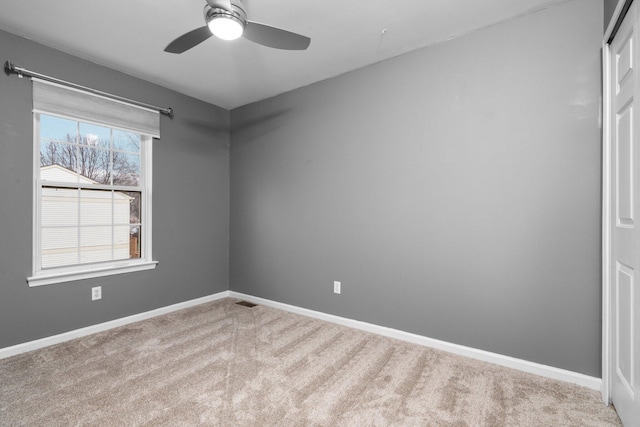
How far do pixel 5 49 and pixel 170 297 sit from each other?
8.59ft

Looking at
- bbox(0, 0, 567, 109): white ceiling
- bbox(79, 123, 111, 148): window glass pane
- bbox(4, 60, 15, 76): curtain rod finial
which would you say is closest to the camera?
bbox(0, 0, 567, 109): white ceiling

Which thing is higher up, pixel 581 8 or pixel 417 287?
pixel 581 8

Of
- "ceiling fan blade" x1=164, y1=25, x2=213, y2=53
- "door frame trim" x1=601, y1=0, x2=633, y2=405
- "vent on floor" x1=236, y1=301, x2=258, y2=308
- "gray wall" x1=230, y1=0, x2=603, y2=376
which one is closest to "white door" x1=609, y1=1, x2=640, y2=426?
"door frame trim" x1=601, y1=0, x2=633, y2=405

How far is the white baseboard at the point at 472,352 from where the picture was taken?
1957mm

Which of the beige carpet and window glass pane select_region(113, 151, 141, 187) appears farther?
window glass pane select_region(113, 151, 141, 187)

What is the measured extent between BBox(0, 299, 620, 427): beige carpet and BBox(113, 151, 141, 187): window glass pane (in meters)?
1.55

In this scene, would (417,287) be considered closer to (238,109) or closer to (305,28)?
(305,28)

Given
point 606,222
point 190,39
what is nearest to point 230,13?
point 190,39

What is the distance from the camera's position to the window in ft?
8.48

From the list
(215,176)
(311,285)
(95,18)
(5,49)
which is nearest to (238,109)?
(215,176)

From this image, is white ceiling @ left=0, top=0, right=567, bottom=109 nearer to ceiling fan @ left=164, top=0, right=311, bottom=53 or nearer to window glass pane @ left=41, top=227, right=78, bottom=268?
ceiling fan @ left=164, top=0, right=311, bottom=53

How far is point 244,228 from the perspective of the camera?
3.92 m

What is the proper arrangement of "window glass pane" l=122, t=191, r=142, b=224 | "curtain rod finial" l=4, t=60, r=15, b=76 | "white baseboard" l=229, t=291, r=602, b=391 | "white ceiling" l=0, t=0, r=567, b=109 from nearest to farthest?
"white baseboard" l=229, t=291, r=602, b=391, "white ceiling" l=0, t=0, r=567, b=109, "curtain rod finial" l=4, t=60, r=15, b=76, "window glass pane" l=122, t=191, r=142, b=224

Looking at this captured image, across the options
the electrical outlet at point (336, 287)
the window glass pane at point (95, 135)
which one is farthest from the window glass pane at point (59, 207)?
the electrical outlet at point (336, 287)
